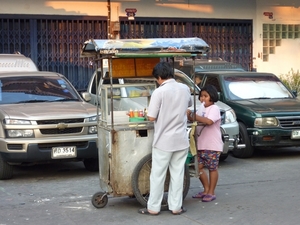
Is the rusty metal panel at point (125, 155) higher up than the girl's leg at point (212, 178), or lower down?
higher up

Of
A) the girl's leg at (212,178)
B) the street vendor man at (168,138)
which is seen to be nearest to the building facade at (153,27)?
the girl's leg at (212,178)

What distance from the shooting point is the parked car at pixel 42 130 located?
28.8ft

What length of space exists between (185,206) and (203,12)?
37.0 feet

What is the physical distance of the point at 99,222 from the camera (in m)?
6.69

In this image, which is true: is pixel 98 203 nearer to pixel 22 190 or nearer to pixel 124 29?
pixel 22 190

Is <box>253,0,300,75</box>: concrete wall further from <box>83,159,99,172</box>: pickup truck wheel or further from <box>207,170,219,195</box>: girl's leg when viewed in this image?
<box>207,170,219,195</box>: girl's leg

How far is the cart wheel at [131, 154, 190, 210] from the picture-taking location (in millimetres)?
6961

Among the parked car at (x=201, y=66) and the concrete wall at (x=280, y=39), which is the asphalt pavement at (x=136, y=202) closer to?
the parked car at (x=201, y=66)

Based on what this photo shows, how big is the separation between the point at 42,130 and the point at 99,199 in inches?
83.0

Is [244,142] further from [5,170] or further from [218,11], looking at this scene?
[218,11]

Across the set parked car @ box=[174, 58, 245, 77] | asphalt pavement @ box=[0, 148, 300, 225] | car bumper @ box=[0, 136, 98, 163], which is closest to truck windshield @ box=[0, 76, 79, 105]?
car bumper @ box=[0, 136, 98, 163]

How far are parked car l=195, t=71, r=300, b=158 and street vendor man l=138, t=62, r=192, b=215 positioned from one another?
403 centimetres

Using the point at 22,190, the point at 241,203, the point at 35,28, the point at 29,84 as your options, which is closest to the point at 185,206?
the point at 241,203

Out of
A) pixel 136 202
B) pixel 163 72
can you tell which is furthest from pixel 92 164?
pixel 163 72
